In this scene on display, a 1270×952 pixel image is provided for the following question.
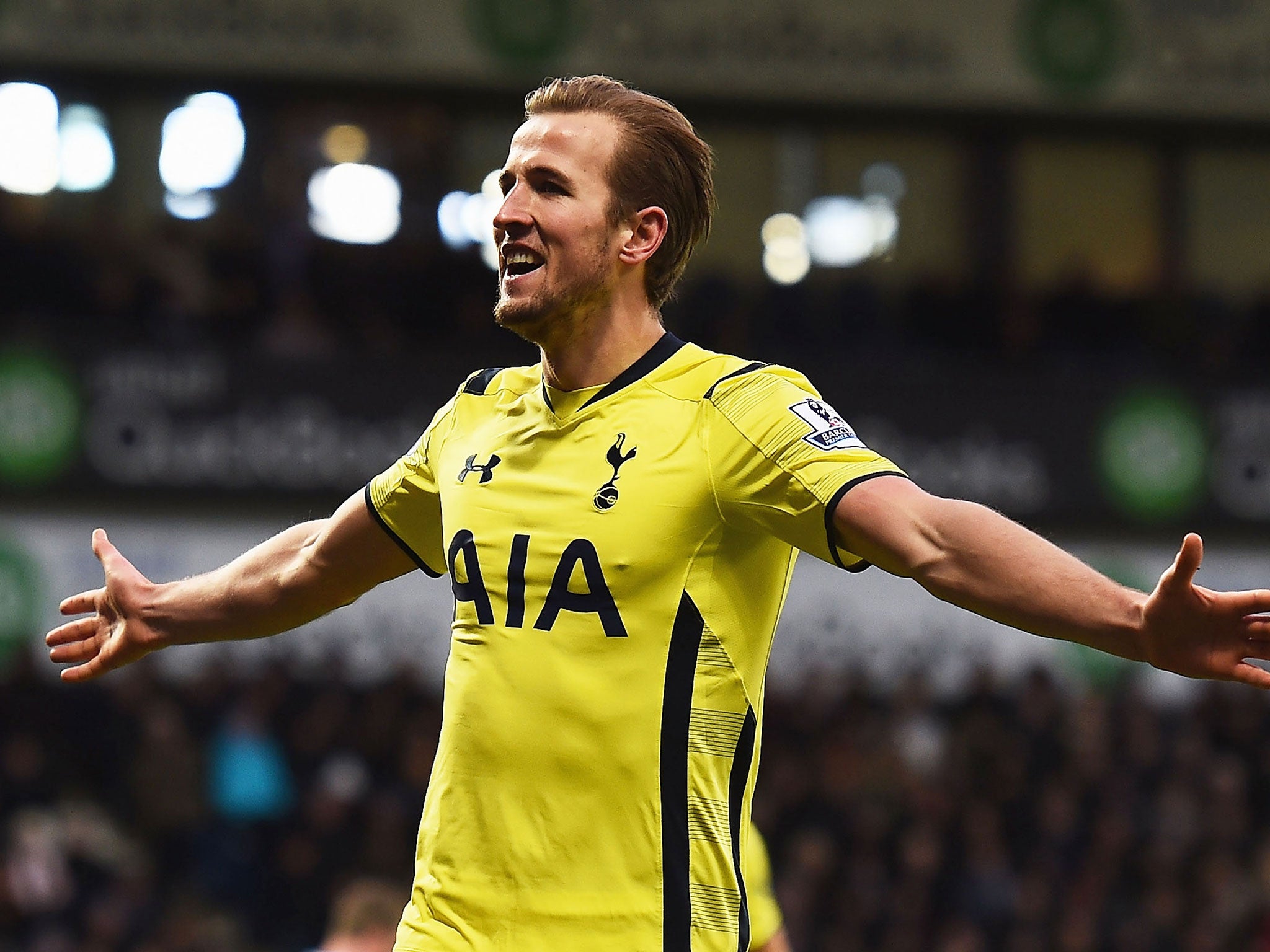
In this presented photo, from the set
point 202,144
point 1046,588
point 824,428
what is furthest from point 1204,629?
point 202,144

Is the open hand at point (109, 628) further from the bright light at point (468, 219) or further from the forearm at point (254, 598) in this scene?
the bright light at point (468, 219)

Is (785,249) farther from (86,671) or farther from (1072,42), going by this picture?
(86,671)

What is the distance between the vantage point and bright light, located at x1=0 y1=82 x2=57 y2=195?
1390 cm

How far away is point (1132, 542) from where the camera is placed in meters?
14.7

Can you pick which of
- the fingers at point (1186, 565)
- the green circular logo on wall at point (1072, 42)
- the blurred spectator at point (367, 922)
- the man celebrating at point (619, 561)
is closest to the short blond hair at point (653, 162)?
the man celebrating at point (619, 561)

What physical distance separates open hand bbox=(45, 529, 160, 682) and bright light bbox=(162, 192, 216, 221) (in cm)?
1089

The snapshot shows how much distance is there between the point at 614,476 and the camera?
3164mm

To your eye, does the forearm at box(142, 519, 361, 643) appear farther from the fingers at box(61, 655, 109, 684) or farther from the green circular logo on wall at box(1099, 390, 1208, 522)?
the green circular logo on wall at box(1099, 390, 1208, 522)

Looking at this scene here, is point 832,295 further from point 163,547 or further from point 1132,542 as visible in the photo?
point 163,547

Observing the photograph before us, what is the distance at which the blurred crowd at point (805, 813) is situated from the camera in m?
11.1

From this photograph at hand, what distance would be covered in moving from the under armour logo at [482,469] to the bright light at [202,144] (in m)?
11.7

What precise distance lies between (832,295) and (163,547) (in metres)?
5.88

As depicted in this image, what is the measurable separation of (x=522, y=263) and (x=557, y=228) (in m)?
0.09

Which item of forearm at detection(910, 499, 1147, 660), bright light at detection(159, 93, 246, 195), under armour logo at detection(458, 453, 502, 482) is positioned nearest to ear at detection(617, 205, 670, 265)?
under armour logo at detection(458, 453, 502, 482)
